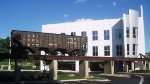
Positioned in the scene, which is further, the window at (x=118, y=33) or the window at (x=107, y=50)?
the window at (x=107, y=50)

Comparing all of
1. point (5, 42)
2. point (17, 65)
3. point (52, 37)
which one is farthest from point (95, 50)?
point (5, 42)

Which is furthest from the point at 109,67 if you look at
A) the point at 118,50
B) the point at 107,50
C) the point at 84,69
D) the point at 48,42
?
the point at 107,50

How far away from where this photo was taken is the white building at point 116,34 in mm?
60562

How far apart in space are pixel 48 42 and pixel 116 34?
20.6 metres

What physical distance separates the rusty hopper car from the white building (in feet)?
40.1

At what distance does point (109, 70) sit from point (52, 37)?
1141 cm

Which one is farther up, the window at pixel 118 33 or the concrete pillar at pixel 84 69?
the window at pixel 118 33

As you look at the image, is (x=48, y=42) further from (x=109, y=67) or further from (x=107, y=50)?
(x=107, y=50)

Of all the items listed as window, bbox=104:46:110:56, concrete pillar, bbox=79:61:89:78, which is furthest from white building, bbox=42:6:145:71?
concrete pillar, bbox=79:61:89:78

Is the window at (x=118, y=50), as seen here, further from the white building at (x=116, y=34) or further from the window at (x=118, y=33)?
the window at (x=118, y=33)

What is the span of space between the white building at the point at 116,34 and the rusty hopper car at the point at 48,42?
481 inches

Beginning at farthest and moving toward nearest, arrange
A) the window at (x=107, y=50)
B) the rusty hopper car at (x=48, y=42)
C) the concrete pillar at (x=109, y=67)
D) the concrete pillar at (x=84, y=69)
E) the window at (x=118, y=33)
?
the window at (x=107, y=50), the window at (x=118, y=33), the concrete pillar at (x=109, y=67), the concrete pillar at (x=84, y=69), the rusty hopper car at (x=48, y=42)

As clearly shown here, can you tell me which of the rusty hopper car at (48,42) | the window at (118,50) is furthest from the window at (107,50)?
the rusty hopper car at (48,42)

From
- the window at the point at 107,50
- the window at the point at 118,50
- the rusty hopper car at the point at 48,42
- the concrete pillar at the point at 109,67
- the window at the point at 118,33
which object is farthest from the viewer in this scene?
the window at the point at 107,50
